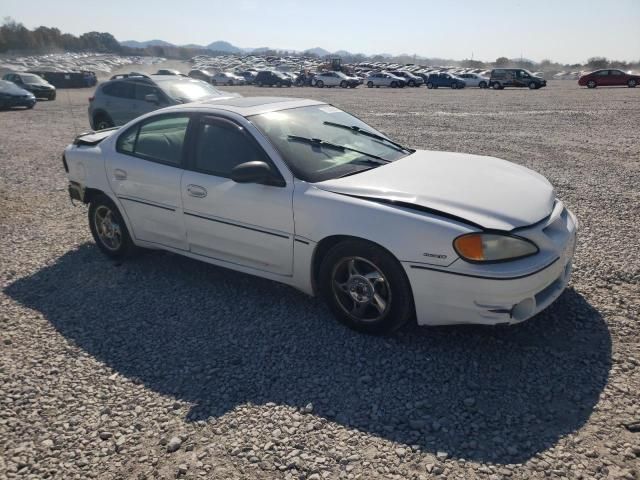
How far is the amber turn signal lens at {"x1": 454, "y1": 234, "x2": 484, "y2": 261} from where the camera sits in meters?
3.12

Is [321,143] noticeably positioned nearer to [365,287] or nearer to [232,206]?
[232,206]

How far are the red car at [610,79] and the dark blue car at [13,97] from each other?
109 ft

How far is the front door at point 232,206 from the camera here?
3.82 metres

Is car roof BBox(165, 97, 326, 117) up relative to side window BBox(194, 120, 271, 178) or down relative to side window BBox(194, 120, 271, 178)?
up

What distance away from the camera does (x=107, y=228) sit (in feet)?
17.1

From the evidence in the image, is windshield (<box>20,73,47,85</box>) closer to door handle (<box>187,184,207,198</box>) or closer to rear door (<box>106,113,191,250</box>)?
rear door (<box>106,113,191,250</box>)

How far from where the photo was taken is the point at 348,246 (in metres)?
3.51

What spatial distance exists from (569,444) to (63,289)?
419cm

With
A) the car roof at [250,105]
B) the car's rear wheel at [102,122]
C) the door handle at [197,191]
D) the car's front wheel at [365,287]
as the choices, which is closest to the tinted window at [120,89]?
the car's rear wheel at [102,122]

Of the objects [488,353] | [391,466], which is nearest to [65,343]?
[391,466]

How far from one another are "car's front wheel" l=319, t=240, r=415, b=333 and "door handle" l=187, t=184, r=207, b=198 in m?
1.22

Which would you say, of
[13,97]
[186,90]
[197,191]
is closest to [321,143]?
[197,191]

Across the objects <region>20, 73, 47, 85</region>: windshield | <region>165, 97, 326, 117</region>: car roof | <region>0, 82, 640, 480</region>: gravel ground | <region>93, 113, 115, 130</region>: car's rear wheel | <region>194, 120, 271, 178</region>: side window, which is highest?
<region>165, 97, 326, 117</region>: car roof

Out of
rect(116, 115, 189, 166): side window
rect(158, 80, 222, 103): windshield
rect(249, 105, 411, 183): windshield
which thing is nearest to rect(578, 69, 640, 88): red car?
rect(158, 80, 222, 103): windshield
